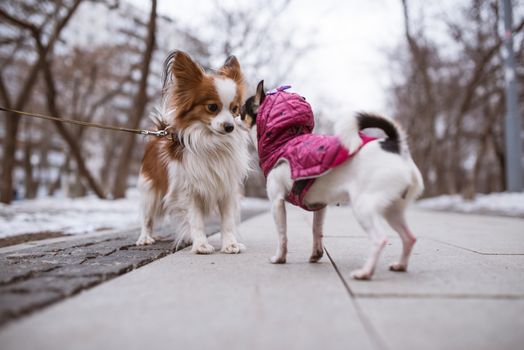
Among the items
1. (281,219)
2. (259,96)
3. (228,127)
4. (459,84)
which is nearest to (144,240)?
(228,127)

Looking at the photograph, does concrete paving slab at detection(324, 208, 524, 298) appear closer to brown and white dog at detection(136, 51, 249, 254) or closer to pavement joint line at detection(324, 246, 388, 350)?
pavement joint line at detection(324, 246, 388, 350)

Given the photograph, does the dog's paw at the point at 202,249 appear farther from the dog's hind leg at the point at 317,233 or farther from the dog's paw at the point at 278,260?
the dog's hind leg at the point at 317,233

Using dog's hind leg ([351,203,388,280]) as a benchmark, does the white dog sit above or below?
above

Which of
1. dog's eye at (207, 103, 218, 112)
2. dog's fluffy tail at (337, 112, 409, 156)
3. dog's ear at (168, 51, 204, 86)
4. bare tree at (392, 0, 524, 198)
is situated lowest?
dog's fluffy tail at (337, 112, 409, 156)

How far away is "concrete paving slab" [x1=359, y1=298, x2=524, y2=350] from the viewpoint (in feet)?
4.77

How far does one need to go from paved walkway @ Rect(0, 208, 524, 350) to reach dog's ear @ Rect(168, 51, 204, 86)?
170 centimetres

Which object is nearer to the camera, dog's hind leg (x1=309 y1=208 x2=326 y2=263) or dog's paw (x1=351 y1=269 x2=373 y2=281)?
dog's paw (x1=351 y1=269 x2=373 y2=281)

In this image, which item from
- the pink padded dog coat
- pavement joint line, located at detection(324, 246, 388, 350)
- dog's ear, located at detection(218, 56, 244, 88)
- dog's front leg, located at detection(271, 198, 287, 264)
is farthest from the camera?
dog's ear, located at detection(218, 56, 244, 88)

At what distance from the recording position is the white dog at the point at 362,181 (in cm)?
225

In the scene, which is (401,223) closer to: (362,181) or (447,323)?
(362,181)

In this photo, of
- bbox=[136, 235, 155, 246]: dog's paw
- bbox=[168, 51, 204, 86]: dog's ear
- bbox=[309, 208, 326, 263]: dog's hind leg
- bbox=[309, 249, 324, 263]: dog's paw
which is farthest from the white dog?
bbox=[136, 235, 155, 246]: dog's paw

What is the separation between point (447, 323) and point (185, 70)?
294cm

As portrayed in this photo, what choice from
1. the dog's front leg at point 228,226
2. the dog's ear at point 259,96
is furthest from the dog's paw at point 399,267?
the dog's ear at point 259,96

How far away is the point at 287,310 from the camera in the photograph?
1.80m
